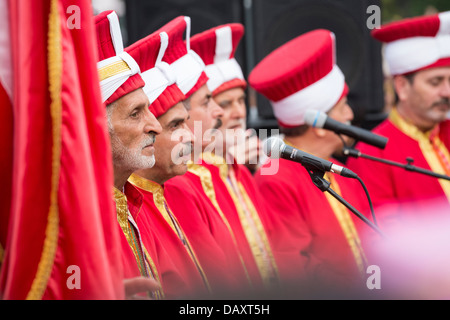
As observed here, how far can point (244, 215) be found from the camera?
3096mm

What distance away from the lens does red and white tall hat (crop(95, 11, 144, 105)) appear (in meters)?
2.01

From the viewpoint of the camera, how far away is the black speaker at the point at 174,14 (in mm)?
4738

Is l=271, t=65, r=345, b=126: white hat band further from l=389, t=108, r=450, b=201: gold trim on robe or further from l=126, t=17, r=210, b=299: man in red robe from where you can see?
l=126, t=17, r=210, b=299: man in red robe

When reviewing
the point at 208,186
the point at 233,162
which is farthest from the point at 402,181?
the point at 208,186

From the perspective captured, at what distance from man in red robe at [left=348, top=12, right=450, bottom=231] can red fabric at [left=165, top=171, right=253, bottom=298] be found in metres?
1.28

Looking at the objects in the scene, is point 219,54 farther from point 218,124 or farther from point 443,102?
point 443,102

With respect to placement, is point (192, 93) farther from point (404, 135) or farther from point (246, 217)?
point (404, 135)

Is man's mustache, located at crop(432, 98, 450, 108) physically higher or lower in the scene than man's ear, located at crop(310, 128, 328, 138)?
higher

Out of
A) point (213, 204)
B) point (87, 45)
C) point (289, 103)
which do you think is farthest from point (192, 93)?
point (87, 45)

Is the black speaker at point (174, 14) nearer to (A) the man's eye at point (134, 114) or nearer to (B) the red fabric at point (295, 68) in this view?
(B) the red fabric at point (295, 68)

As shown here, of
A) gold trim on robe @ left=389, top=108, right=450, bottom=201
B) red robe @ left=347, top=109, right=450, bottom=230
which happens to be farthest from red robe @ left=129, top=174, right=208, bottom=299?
gold trim on robe @ left=389, top=108, right=450, bottom=201

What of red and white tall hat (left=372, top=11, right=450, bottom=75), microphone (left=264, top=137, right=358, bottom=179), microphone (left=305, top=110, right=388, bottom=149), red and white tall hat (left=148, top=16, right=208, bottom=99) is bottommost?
microphone (left=264, top=137, right=358, bottom=179)

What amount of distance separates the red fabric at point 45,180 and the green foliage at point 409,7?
1249cm

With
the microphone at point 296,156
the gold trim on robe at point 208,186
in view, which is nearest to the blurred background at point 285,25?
the gold trim on robe at point 208,186
